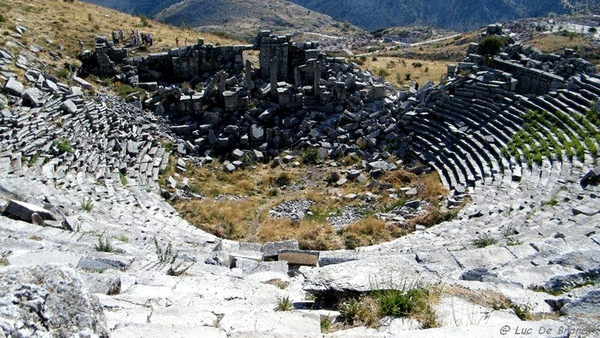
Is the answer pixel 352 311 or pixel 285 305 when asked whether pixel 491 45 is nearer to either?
pixel 285 305

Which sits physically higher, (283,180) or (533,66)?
(533,66)

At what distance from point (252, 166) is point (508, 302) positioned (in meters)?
16.0

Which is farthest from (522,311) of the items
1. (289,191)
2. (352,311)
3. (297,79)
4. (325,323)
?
(297,79)

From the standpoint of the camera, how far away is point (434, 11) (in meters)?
145

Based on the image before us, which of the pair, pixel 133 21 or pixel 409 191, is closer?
pixel 409 191

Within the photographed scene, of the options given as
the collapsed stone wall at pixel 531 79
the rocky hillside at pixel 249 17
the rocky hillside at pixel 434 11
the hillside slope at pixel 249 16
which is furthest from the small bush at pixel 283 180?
the rocky hillside at pixel 434 11

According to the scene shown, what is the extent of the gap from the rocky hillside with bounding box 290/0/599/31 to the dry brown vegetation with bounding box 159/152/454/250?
414 feet

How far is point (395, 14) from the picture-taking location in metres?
144

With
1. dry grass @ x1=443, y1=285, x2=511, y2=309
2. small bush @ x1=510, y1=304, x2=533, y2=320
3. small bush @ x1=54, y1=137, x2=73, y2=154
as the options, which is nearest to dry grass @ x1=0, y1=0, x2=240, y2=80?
small bush @ x1=54, y1=137, x2=73, y2=154

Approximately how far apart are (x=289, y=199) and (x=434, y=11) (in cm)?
14060

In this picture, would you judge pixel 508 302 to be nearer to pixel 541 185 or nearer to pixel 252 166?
pixel 541 185

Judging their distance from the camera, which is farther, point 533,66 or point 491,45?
point 491,45

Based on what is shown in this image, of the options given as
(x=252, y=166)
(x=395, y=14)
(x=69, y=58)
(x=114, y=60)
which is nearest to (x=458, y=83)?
(x=252, y=166)

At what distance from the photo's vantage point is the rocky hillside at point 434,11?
135750 mm
